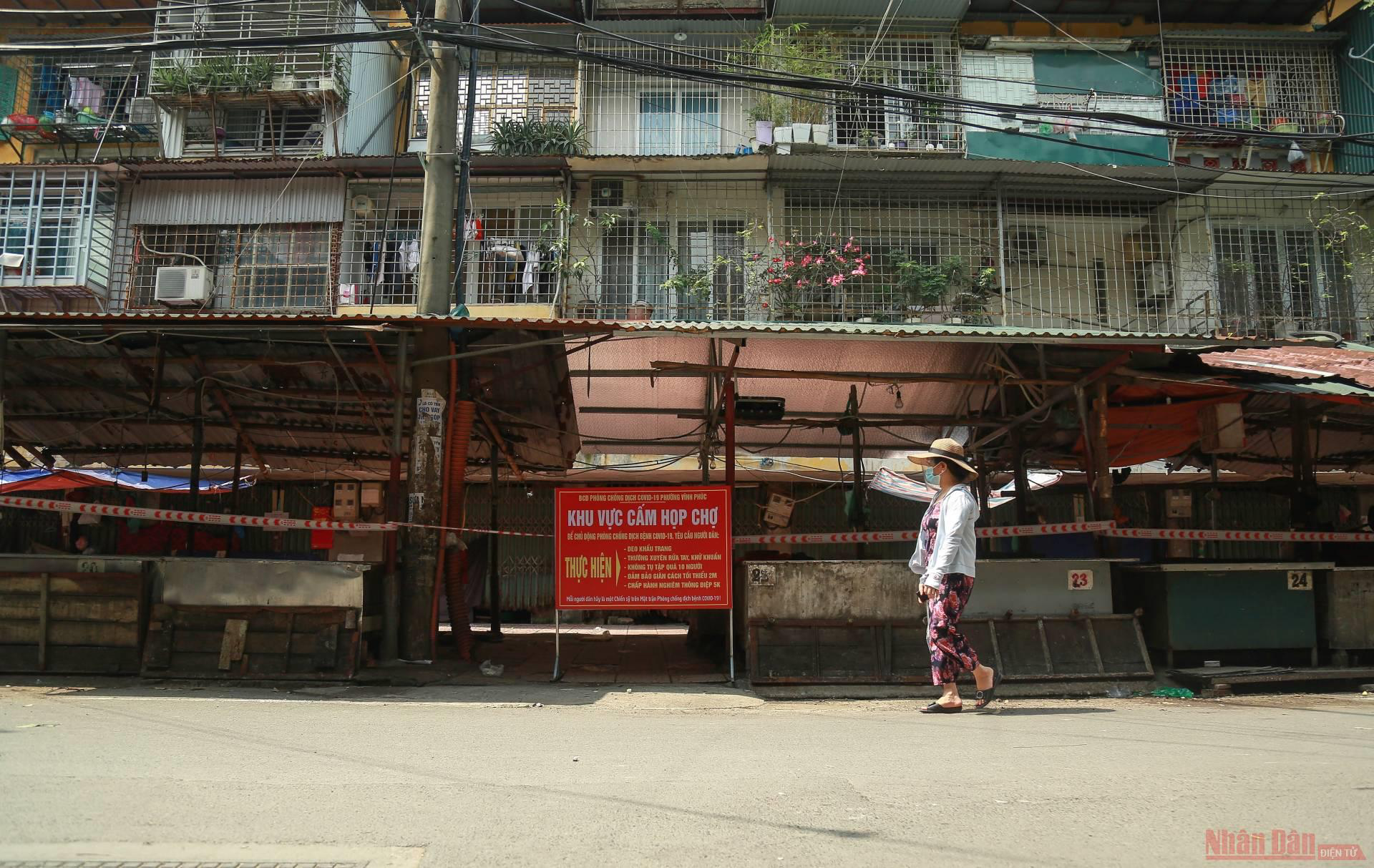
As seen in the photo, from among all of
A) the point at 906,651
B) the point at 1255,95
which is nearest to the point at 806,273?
the point at 906,651

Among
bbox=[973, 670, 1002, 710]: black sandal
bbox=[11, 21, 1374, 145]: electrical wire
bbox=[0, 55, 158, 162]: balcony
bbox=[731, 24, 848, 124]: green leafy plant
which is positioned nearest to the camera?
bbox=[973, 670, 1002, 710]: black sandal

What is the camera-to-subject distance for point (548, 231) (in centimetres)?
1825

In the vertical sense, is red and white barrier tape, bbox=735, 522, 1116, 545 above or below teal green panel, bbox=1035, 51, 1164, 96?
below

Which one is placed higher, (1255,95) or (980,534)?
(1255,95)

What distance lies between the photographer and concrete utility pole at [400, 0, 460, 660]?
877cm

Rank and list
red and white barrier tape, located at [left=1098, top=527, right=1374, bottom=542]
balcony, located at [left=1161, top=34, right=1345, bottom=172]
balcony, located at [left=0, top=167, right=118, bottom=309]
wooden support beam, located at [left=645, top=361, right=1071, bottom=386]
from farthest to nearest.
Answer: balcony, located at [left=1161, top=34, right=1345, bottom=172], balcony, located at [left=0, top=167, right=118, bottom=309], wooden support beam, located at [left=645, top=361, right=1071, bottom=386], red and white barrier tape, located at [left=1098, top=527, right=1374, bottom=542]

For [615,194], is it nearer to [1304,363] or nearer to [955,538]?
[1304,363]

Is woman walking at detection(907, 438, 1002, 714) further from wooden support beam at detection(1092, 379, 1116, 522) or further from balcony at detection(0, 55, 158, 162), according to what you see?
balcony at detection(0, 55, 158, 162)

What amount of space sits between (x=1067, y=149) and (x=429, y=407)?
15168 mm

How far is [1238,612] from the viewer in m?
8.80

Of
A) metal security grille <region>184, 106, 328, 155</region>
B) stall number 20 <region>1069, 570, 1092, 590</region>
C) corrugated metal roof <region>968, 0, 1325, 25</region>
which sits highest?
corrugated metal roof <region>968, 0, 1325, 25</region>

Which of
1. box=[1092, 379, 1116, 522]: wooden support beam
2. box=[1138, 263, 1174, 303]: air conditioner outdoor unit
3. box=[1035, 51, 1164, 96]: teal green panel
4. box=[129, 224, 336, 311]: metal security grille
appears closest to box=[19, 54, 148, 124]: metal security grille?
box=[129, 224, 336, 311]: metal security grille

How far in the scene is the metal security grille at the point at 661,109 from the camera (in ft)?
63.8

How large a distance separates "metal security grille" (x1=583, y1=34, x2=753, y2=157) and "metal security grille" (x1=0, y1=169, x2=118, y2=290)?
10.2 m
